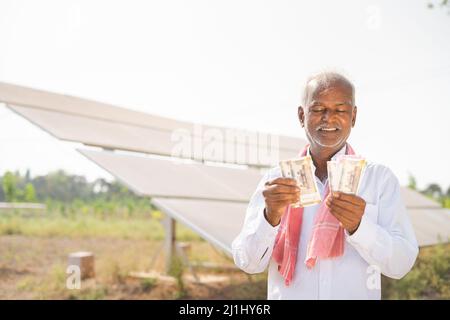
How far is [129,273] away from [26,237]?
21.1 ft

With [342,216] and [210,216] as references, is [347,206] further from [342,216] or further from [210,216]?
[210,216]

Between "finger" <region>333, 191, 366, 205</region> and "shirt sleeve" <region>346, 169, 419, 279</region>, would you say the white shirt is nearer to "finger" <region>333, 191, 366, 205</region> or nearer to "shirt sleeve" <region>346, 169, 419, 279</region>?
"shirt sleeve" <region>346, 169, 419, 279</region>

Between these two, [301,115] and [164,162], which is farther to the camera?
[164,162]

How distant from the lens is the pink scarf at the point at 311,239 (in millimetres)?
1861

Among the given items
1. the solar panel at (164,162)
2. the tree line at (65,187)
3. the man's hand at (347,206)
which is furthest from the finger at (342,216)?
the tree line at (65,187)

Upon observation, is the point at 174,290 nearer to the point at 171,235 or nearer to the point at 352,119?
the point at 171,235

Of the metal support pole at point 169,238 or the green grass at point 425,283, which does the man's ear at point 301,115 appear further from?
the metal support pole at point 169,238

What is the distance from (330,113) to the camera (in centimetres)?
188

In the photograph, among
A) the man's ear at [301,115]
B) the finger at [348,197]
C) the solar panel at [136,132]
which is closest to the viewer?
the finger at [348,197]

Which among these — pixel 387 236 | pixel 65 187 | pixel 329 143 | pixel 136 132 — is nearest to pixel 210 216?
pixel 136 132

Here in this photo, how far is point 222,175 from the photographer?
28.3ft

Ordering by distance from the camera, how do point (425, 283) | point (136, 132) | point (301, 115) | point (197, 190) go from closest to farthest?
point (301, 115), point (197, 190), point (425, 283), point (136, 132)

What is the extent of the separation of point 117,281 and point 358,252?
678 cm

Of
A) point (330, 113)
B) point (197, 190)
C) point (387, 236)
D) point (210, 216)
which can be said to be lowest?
point (210, 216)
